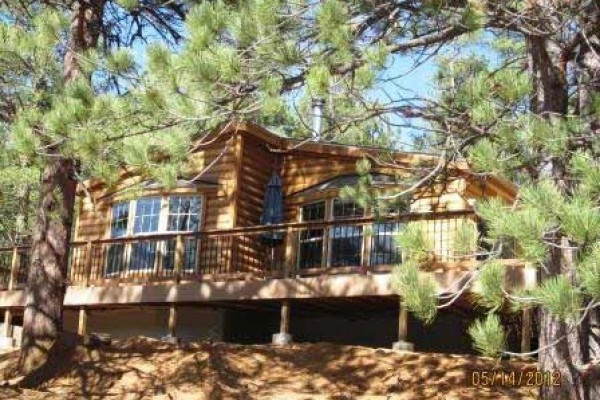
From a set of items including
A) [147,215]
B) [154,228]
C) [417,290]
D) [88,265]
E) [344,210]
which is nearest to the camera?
[417,290]

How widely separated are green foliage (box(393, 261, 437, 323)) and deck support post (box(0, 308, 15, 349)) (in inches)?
448

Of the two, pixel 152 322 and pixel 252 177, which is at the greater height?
pixel 252 177

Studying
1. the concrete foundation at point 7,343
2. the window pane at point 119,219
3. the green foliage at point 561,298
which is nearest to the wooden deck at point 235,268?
the window pane at point 119,219

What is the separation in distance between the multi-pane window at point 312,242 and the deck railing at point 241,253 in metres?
0.02

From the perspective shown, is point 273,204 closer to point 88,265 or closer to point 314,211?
point 314,211

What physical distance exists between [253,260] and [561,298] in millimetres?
11844

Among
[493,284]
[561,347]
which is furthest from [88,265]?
[493,284]

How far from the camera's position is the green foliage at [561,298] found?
14.8 feet

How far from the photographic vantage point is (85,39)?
12.0m

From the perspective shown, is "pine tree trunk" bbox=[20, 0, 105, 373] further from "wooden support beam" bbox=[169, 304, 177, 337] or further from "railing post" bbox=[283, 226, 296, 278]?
"railing post" bbox=[283, 226, 296, 278]

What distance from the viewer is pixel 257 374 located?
435 inches

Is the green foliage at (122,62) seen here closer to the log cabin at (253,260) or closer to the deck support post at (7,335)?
the log cabin at (253,260)

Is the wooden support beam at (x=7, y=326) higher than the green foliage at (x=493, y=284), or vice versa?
the green foliage at (x=493, y=284)

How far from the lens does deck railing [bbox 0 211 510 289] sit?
13711mm
